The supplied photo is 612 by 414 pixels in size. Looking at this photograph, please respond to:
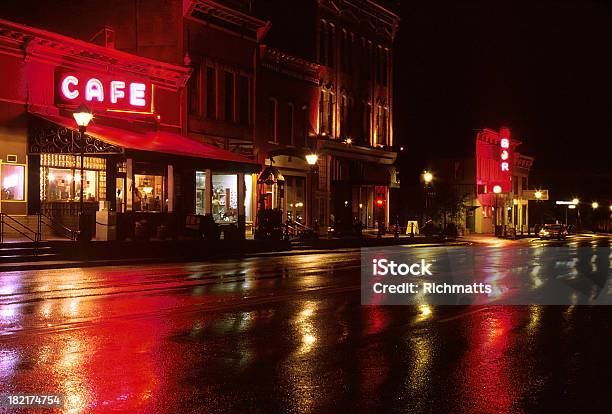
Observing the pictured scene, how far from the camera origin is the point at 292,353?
9.75 m

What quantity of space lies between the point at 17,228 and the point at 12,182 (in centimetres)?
175

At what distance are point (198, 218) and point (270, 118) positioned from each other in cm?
1331

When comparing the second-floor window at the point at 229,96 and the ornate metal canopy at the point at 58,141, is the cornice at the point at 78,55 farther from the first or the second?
the second-floor window at the point at 229,96

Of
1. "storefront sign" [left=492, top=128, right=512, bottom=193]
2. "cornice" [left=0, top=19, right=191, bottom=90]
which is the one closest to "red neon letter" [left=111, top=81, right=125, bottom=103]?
"cornice" [left=0, top=19, right=191, bottom=90]

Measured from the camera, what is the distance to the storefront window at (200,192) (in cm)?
3797

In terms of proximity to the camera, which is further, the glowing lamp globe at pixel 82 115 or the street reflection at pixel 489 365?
the glowing lamp globe at pixel 82 115

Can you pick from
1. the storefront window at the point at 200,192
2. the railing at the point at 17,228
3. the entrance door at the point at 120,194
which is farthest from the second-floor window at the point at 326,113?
the railing at the point at 17,228

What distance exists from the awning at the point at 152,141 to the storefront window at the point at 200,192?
63.4 inches

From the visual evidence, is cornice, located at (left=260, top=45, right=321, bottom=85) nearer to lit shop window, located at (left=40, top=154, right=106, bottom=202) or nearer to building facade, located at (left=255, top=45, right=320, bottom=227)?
building facade, located at (left=255, top=45, right=320, bottom=227)

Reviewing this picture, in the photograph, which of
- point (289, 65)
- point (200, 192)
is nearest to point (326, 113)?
point (289, 65)

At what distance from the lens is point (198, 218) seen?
32.4 m

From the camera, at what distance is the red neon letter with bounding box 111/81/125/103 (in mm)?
32625

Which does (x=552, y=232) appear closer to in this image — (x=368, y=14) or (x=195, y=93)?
(x=368, y=14)

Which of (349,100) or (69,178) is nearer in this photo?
(69,178)
